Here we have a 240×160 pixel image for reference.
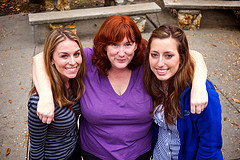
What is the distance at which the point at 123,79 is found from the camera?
6.88 feet

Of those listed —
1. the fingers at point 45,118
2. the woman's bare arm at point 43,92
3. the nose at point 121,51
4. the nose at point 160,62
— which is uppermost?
the nose at point 121,51

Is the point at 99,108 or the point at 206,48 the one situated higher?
the point at 99,108

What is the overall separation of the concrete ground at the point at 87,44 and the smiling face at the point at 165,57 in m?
1.60

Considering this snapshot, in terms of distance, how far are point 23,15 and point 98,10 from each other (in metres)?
2.62

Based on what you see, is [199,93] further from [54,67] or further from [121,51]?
[54,67]

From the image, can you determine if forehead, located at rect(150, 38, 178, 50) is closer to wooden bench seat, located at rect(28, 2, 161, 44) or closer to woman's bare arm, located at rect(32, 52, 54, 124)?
woman's bare arm, located at rect(32, 52, 54, 124)

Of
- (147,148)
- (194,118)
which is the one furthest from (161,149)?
(194,118)

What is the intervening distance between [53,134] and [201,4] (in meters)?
4.58

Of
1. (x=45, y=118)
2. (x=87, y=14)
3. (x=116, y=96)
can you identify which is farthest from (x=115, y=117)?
(x=87, y=14)

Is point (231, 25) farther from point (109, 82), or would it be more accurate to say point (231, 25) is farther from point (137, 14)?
point (109, 82)

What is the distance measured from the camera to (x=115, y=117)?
1933 millimetres

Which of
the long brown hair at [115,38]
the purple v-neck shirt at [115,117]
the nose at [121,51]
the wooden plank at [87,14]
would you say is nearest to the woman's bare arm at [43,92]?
the purple v-neck shirt at [115,117]

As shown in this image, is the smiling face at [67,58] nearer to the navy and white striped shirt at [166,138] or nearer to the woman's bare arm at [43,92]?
the woman's bare arm at [43,92]

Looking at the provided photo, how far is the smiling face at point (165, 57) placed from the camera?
1.70 meters
